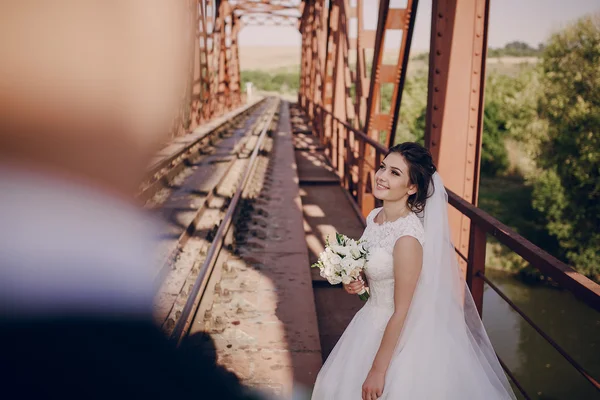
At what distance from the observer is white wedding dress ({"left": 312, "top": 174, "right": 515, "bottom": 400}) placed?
184 centimetres

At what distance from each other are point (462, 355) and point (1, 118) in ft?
6.09

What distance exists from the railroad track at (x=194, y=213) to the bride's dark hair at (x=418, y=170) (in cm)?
178

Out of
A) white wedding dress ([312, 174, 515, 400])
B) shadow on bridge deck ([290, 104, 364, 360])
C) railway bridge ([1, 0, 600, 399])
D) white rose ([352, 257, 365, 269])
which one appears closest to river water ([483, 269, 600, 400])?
shadow on bridge deck ([290, 104, 364, 360])

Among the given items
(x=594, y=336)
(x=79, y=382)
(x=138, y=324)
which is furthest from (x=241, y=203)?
(x=594, y=336)

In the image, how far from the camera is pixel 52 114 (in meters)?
1.56

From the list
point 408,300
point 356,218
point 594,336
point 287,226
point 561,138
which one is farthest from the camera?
point 561,138

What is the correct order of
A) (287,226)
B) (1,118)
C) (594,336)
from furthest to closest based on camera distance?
1. (594,336)
2. (287,226)
3. (1,118)

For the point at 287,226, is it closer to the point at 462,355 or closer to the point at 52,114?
the point at 462,355

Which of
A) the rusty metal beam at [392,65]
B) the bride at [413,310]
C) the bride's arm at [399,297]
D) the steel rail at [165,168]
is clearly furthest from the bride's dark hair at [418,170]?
the steel rail at [165,168]

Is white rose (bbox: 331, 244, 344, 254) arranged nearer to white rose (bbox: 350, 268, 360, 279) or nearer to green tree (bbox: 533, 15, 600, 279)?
white rose (bbox: 350, 268, 360, 279)

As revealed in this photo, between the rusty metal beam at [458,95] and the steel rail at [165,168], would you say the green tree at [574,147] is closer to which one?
the steel rail at [165,168]

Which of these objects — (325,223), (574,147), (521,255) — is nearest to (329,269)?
(521,255)

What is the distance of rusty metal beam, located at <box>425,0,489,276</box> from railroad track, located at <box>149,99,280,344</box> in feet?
6.53

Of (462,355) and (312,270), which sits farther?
(312,270)
